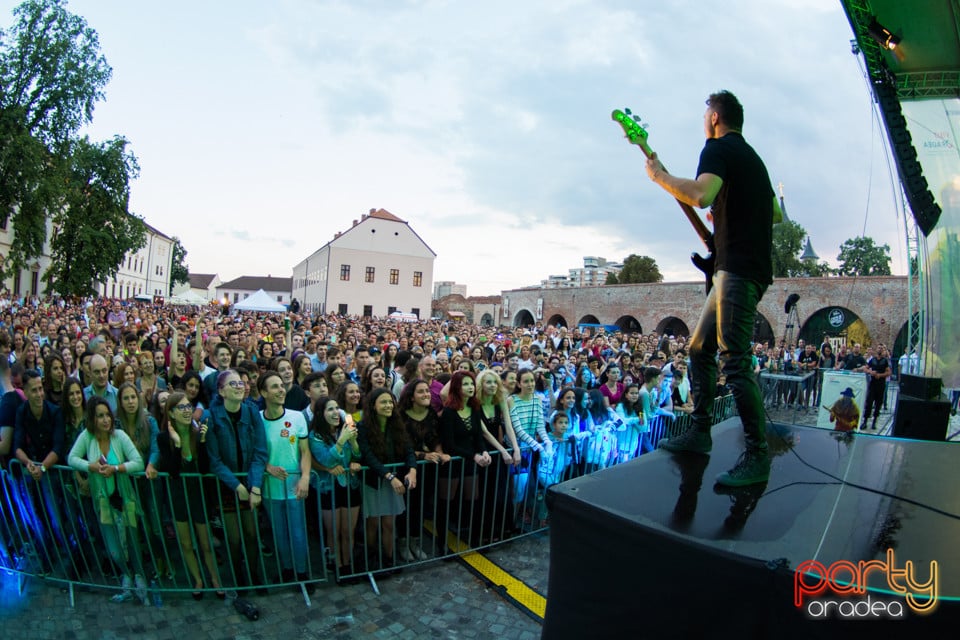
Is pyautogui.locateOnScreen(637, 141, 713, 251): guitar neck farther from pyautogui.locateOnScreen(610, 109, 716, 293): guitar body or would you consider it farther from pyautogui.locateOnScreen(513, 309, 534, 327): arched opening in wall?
pyautogui.locateOnScreen(513, 309, 534, 327): arched opening in wall

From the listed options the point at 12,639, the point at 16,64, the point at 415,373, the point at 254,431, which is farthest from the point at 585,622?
the point at 16,64

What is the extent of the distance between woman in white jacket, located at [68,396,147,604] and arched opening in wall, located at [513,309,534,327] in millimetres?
48970

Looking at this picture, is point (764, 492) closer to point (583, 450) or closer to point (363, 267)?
point (583, 450)

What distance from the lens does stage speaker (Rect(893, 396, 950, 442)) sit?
6004mm

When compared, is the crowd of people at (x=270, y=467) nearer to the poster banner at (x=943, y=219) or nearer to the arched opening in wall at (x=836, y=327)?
the poster banner at (x=943, y=219)

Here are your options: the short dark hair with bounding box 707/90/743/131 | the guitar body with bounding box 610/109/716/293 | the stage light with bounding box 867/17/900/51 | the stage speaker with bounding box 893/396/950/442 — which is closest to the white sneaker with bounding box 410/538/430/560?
the guitar body with bounding box 610/109/716/293

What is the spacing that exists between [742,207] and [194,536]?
14.5ft

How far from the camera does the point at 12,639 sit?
3.36m

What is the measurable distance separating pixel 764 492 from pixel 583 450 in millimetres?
3493

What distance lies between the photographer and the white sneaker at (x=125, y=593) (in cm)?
391

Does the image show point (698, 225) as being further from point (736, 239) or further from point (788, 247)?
point (788, 247)

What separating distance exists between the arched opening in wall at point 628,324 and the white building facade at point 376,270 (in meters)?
22.4

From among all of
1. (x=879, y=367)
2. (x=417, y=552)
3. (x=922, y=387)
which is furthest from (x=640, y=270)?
(x=417, y=552)

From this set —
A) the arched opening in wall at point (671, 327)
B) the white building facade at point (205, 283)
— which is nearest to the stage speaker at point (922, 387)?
the arched opening in wall at point (671, 327)
